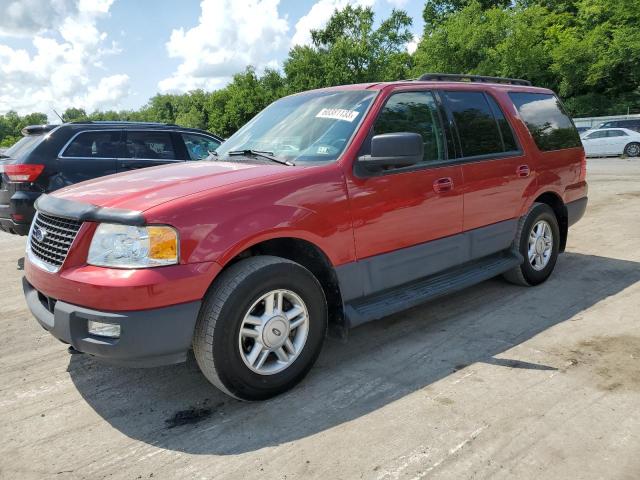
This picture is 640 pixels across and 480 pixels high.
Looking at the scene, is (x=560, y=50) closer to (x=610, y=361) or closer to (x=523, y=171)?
(x=523, y=171)

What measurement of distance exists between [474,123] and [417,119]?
71 centimetres

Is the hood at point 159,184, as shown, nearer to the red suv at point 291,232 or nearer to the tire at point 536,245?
the red suv at point 291,232

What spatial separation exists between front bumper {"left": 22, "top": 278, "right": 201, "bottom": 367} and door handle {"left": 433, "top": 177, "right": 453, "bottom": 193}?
2.06m

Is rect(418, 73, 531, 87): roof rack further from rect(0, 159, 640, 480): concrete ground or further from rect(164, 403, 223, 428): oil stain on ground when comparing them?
rect(164, 403, 223, 428): oil stain on ground

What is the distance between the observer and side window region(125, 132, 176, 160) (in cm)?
753

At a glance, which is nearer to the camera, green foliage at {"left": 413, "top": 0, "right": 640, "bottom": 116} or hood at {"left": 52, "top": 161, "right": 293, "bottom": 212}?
hood at {"left": 52, "top": 161, "right": 293, "bottom": 212}

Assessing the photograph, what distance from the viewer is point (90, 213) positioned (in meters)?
2.79

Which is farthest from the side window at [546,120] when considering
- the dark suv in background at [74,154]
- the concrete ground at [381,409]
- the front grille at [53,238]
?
the front grille at [53,238]

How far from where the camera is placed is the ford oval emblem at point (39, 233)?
10.4 feet

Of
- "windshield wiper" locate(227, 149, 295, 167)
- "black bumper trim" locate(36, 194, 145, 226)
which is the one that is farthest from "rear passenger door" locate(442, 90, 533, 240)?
"black bumper trim" locate(36, 194, 145, 226)

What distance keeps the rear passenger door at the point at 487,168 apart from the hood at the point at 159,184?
1746 mm

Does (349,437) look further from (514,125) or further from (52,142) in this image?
(52,142)

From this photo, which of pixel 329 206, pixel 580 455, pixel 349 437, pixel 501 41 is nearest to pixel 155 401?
pixel 349 437

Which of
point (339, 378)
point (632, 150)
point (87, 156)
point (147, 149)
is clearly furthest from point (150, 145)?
point (632, 150)
